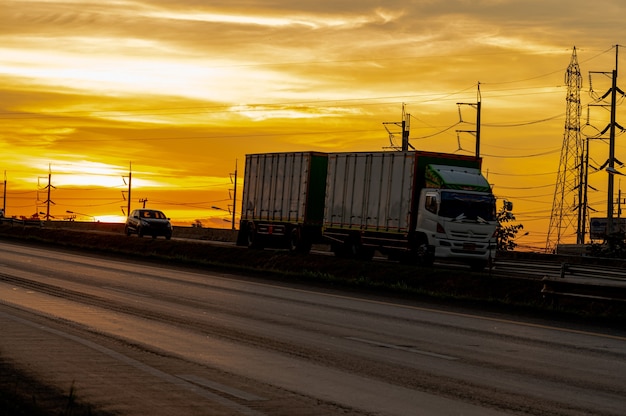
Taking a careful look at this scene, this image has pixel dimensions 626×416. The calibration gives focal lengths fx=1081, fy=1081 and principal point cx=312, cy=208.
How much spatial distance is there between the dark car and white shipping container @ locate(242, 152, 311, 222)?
15672 millimetres

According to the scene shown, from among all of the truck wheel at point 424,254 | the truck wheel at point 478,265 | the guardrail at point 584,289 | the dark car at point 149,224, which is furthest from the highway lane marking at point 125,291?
the dark car at point 149,224

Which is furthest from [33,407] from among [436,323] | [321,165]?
[321,165]

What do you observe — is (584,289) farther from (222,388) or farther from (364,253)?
(364,253)

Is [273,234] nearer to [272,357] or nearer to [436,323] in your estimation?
[436,323]

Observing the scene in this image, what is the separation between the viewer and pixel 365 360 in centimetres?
1353

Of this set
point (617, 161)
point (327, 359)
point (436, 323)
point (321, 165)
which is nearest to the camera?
point (327, 359)

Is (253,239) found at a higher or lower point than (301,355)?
higher

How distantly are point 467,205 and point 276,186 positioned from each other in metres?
13.0

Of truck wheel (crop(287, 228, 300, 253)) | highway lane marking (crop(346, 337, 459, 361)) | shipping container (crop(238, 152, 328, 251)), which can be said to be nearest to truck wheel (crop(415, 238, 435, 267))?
shipping container (crop(238, 152, 328, 251))

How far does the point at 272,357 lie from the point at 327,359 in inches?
27.2

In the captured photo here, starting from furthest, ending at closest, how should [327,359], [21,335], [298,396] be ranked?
[21,335]
[327,359]
[298,396]

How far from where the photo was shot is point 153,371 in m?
12.0

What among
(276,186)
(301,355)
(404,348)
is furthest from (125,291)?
(276,186)

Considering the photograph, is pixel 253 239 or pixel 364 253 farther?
pixel 253 239
